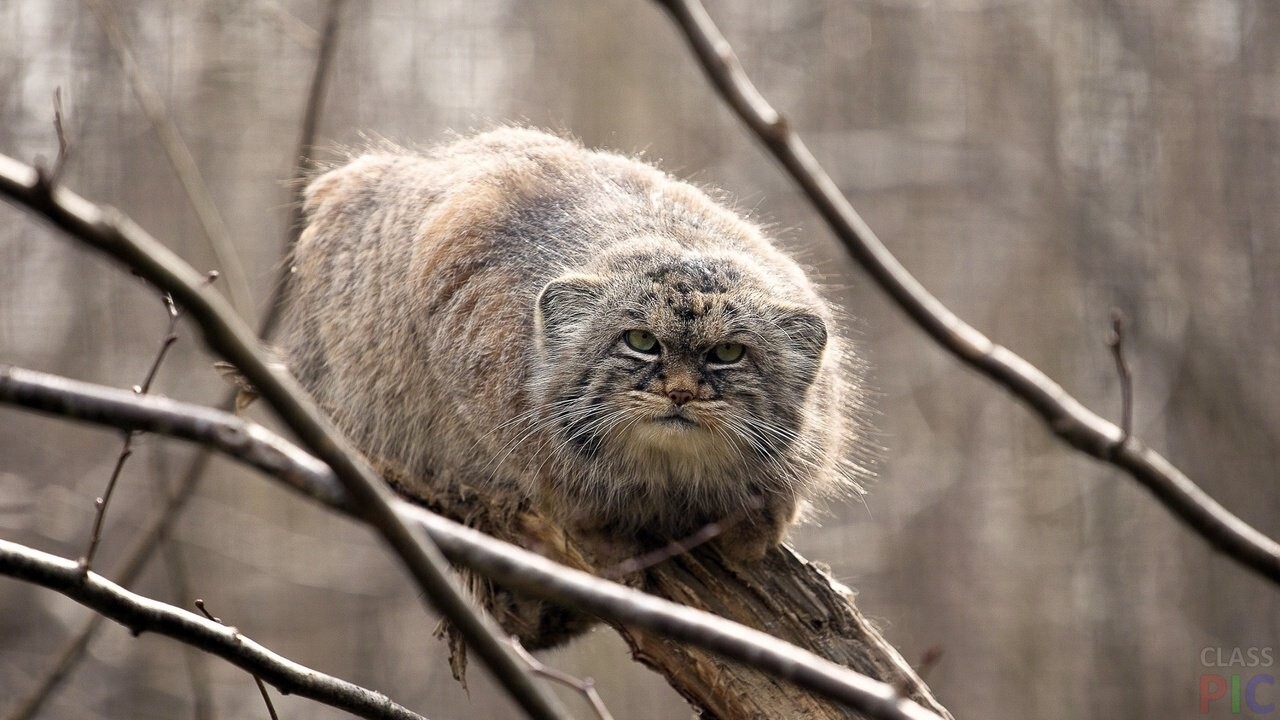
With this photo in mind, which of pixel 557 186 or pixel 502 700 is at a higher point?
pixel 557 186

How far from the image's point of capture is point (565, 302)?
5.13 m

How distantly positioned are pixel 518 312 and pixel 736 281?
1.07 metres

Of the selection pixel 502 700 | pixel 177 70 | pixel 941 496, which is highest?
pixel 177 70

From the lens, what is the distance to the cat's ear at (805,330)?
16.6ft

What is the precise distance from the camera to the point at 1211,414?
1109 centimetres

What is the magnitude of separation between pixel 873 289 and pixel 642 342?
7.77 meters

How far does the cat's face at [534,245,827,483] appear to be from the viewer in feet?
15.7

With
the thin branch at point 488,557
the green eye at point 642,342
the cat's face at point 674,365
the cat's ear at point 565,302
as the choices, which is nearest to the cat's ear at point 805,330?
the cat's face at point 674,365

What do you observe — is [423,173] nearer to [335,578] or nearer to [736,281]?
[736,281]

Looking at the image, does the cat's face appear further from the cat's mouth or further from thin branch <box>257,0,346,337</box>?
thin branch <box>257,0,346,337</box>

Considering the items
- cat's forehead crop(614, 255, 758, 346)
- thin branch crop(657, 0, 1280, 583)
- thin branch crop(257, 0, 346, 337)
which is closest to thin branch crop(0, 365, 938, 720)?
thin branch crop(657, 0, 1280, 583)

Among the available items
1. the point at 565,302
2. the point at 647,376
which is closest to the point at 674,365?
the point at 647,376

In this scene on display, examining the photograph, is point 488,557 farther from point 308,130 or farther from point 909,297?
point 308,130

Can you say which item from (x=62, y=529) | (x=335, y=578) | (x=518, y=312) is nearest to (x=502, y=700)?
(x=335, y=578)
